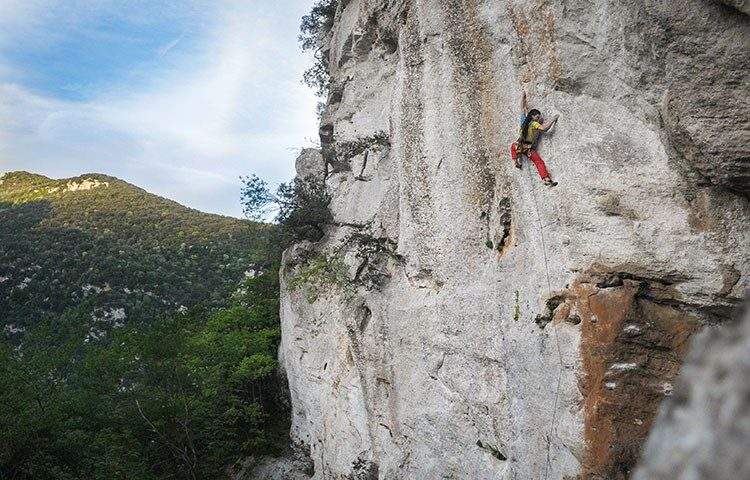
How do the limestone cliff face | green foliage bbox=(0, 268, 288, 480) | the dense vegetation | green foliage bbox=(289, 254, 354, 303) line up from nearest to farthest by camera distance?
the limestone cliff face → green foliage bbox=(289, 254, 354, 303) → green foliage bbox=(0, 268, 288, 480) → the dense vegetation

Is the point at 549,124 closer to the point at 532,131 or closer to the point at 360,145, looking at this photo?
the point at 532,131

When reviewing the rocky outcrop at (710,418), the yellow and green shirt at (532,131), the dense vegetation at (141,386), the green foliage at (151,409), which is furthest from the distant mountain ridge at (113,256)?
the rocky outcrop at (710,418)

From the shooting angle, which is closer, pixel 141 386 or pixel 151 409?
pixel 151 409

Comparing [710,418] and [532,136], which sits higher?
[532,136]

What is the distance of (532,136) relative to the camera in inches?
331

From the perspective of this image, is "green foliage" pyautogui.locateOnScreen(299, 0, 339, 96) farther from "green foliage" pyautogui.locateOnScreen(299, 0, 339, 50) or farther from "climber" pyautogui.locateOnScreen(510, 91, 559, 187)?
"climber" pyautogui.locateOnScreen(510, 91, 559, 187)

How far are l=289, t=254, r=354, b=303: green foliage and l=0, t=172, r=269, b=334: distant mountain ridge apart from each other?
869cm


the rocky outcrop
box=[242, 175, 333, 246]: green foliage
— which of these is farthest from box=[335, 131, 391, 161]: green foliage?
the rocky outcrop

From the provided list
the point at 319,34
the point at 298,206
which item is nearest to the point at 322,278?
the point at 298,206

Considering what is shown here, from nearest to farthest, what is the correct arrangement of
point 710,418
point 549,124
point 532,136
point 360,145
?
1. point 710,418
2. point 549,124
3. point 532,136
4. point 360,145

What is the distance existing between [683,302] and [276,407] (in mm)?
18969

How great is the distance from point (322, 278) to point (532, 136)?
8437 mm

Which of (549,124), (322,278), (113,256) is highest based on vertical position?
(549,124)

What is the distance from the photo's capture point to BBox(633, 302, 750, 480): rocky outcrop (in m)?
1.60
